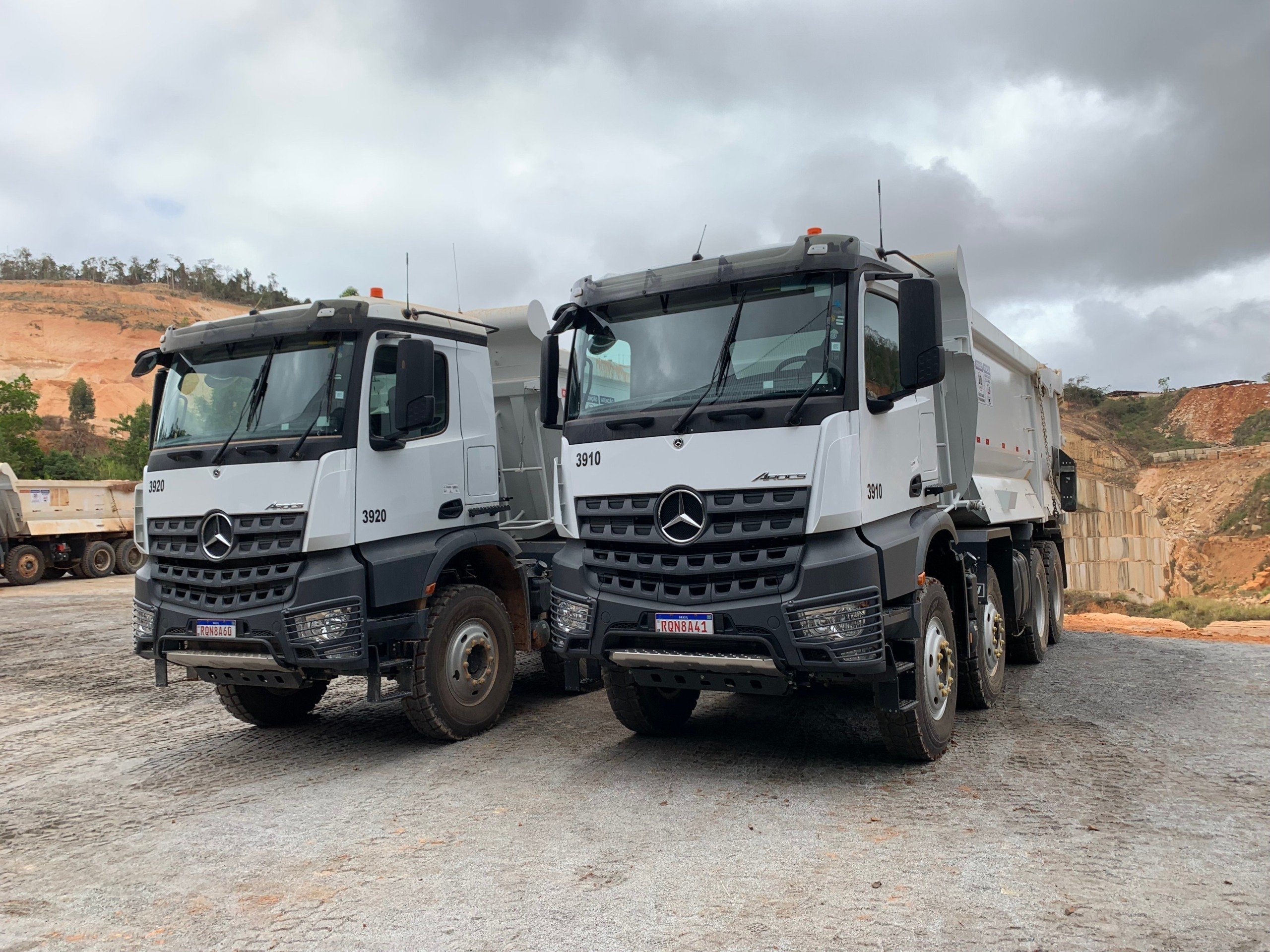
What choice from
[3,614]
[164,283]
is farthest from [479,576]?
[164,283]

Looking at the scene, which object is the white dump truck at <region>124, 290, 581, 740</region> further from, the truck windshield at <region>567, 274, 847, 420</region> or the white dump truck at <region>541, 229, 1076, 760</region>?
the truck windshield at <region>567, 274, 847, 420</region>

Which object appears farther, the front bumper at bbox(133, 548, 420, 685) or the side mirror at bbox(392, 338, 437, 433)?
the side mirror at bbox(392, 338, 437, 433)

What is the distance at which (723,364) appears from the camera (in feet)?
19.1

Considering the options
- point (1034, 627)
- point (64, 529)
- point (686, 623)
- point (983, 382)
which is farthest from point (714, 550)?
point (64, 529)

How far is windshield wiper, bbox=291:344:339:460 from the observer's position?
21.1ft

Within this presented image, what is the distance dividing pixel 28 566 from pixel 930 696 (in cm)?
2612

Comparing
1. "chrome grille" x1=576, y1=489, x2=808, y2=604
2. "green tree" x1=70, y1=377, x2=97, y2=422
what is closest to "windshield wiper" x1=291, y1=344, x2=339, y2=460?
"chrome grille" x1=576, y1=489, x2=808, y2=604

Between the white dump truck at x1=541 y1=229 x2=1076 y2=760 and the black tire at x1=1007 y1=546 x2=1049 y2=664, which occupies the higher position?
the white dump truck at x1=541 y1=229 x2=1076 y2=760

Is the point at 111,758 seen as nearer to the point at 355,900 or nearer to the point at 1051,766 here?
the point at 355,900

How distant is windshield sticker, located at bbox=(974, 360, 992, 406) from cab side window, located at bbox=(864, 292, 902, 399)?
107 inches

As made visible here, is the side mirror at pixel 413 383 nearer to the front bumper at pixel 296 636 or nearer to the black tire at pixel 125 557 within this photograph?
the front bumper at pixel 296 636

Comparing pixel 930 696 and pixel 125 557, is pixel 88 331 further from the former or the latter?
pixel 930 696

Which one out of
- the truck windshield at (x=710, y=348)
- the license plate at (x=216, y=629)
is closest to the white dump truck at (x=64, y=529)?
the license plate at (x=216, y=629)

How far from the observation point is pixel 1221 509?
53031 mm
